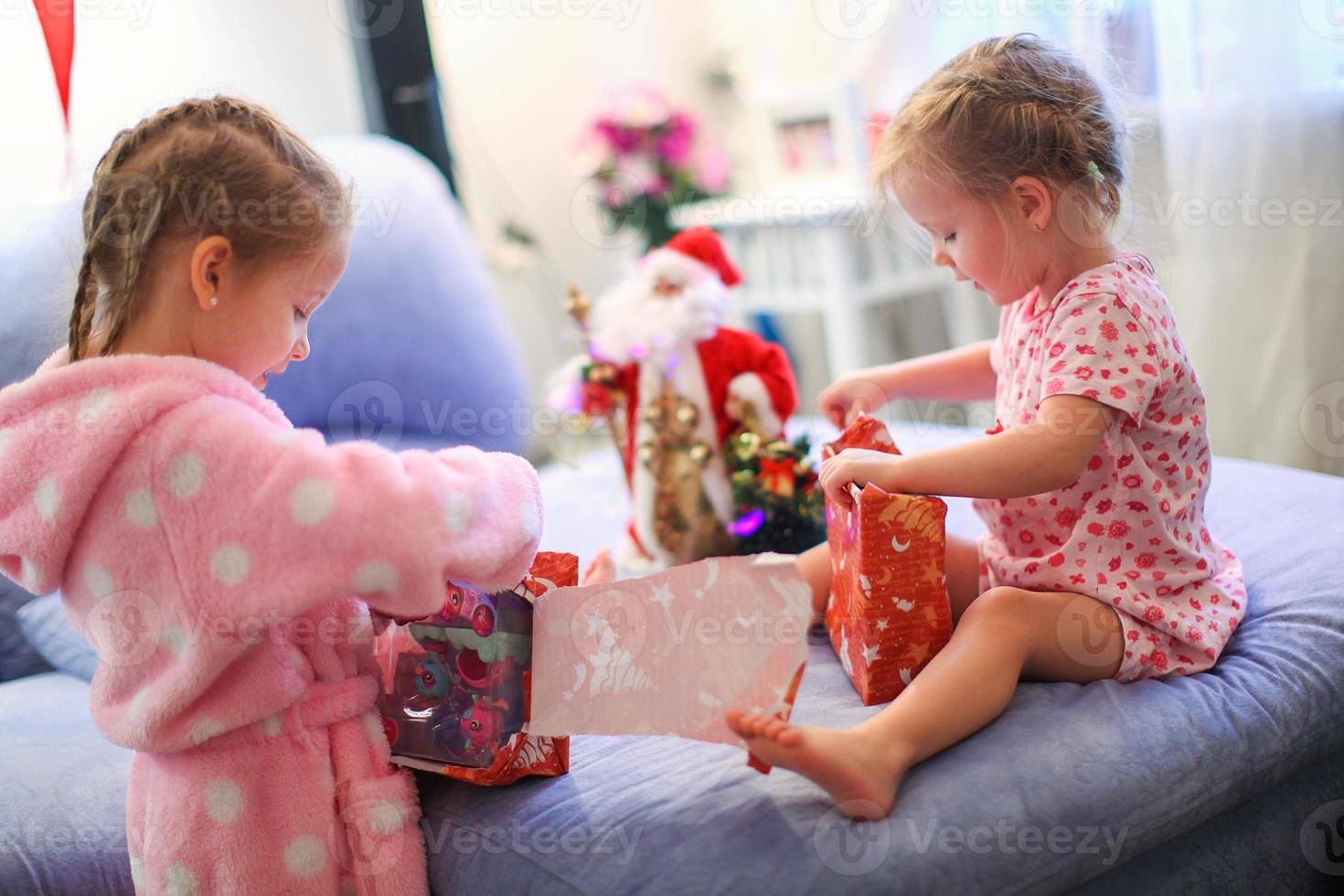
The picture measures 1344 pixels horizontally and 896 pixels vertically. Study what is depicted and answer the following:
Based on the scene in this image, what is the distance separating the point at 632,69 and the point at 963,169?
202 centimetres

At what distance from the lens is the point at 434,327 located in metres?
2.02

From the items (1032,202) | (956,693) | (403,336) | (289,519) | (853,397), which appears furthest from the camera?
(403,336)

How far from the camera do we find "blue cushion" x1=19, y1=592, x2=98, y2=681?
137cm

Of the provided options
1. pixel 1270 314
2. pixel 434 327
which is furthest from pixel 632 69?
pixel 1270 314

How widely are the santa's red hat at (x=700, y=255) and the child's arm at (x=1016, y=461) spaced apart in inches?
23.5

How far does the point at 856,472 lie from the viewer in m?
1.01

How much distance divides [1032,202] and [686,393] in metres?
0.57

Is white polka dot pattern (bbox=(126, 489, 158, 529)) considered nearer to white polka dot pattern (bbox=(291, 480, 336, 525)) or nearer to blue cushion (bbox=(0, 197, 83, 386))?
white polka dot pattern (bbox=(291, 480, 336, 525))

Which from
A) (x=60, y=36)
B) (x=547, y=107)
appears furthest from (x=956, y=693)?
(x=547, y=107)

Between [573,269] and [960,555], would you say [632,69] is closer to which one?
[573,269]

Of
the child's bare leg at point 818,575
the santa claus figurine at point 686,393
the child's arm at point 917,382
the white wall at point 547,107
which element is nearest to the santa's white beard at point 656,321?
the santa claus figurine at point 686,393

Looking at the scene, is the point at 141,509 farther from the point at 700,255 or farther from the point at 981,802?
the point at 700,255

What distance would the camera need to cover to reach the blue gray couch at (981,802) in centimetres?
84

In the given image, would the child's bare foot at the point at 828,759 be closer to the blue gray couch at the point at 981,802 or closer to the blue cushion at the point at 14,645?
the blue gray couch at the point at 981,802
